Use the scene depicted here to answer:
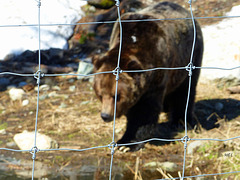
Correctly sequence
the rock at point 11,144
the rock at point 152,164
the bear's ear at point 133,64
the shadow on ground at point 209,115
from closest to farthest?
the rock at point 152,164 → the bear's ear at point 133,64 → the rock at point 11,144 → the shadow on ground at point 209,115

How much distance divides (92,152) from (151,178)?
97 cm

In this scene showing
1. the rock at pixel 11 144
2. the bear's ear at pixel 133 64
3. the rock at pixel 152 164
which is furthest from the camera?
the rock at pixel 11 144

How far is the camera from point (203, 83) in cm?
708

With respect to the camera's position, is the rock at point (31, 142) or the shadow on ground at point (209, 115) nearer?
the rock at point (31, 142)

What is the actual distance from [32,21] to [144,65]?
488 centimetres

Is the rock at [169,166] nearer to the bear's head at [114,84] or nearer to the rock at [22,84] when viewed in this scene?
the bear's head at [114,84]

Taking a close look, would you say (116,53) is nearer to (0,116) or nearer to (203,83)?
(0,116)

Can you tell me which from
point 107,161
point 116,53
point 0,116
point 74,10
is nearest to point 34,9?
point 74,10

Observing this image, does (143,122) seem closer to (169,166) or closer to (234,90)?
(169,166)

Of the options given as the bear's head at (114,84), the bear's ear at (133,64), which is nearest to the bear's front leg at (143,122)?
the bear's head at (114,84)

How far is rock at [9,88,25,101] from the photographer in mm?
6559

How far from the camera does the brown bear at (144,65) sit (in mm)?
4352

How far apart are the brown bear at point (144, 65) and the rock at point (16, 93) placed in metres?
2.40

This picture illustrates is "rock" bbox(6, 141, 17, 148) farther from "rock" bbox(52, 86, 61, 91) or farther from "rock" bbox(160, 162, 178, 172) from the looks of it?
"rock" bbox(52, 86, 61, 91)
